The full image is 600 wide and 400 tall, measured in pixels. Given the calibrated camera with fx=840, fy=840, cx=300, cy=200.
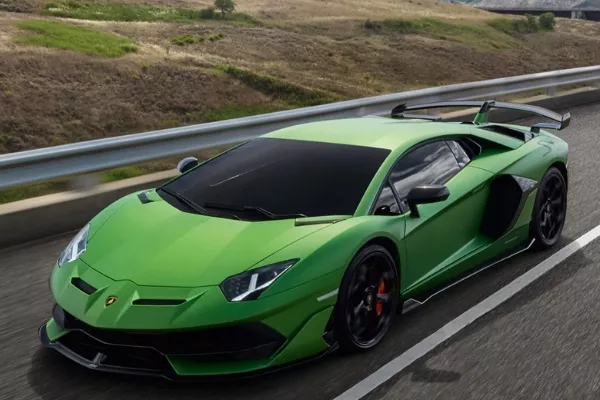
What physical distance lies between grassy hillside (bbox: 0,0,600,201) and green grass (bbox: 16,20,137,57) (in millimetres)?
55

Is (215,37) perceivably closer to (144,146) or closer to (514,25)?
(144,146)

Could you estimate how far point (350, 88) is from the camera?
2478 centimetres

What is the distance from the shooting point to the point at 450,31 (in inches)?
2003

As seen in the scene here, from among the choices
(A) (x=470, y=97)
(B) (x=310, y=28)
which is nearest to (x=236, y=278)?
(A) (x=470, y=97)

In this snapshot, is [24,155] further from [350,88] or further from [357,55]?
[357,55]

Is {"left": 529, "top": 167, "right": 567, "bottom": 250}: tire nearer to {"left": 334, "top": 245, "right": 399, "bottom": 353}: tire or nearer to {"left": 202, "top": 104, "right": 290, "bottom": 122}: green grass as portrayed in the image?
{"left": 334, "top": 245, "right": 399, "bottom": 353}: tire

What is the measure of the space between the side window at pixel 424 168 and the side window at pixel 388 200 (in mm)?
72

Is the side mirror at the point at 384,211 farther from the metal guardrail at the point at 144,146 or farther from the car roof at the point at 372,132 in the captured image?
the metal guardrail at the point at 144,146

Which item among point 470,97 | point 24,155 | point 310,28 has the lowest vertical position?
point 310,28

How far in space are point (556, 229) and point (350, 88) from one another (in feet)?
60.3

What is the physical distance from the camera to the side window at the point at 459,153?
588 cm

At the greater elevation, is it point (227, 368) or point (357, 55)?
point (227, 368)

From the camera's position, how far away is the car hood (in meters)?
4.21

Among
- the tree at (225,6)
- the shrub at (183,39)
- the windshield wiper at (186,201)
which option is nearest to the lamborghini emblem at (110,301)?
the windshield wiper at (186,201)
